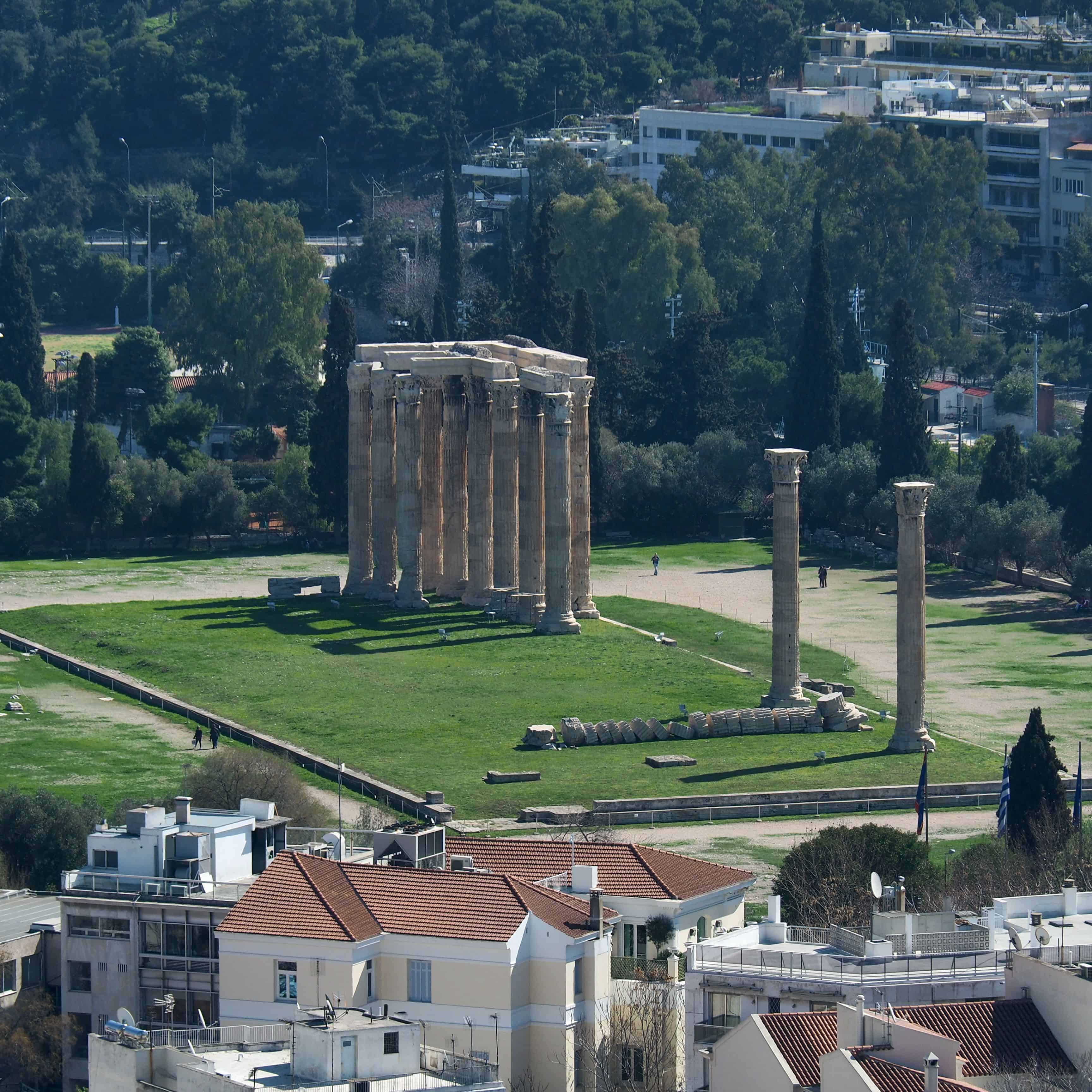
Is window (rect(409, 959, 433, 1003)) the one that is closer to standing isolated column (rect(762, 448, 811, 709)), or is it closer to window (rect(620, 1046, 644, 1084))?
window (rect(620, 1046, 644, 1084))

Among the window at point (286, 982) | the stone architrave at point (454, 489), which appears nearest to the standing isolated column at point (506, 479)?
the stone architrave at point (454, 489)

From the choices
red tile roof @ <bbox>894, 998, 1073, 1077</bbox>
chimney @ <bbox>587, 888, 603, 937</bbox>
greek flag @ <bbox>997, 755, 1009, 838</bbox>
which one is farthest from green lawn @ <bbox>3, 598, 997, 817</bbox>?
red tile roof @ <bbox>894, 998, 1073, 1077</bbox>

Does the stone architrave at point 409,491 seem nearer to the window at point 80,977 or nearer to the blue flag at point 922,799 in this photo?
the blue flag at point 922,799

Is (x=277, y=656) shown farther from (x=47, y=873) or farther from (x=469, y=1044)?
(x=469, y=1044)

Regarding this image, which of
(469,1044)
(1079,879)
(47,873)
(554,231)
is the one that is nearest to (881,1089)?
(469,1044)

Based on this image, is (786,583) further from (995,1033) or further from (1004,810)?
(995,1033)
